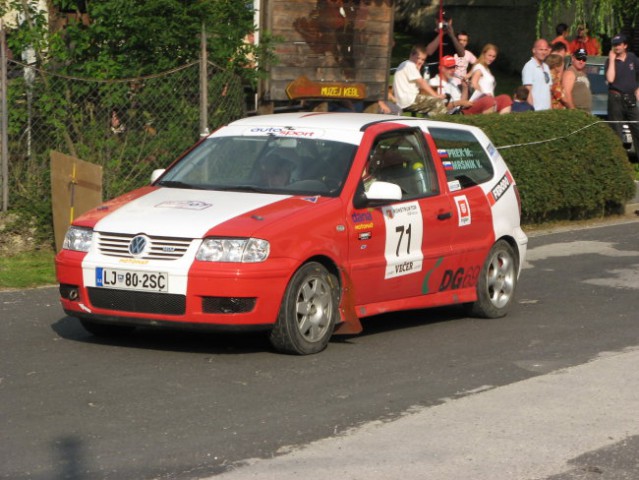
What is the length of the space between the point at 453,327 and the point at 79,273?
3149 mm

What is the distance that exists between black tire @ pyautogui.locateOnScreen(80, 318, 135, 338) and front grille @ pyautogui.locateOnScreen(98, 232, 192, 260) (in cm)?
70

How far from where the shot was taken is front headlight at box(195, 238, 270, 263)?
28.8 ft

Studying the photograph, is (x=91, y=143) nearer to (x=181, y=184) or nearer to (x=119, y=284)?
(x=181, y=184)

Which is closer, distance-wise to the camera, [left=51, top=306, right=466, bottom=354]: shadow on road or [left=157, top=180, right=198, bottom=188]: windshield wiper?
[left=51, top=306, right=466, bottom=354]: shadow on road

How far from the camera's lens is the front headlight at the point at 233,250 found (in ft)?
28.8

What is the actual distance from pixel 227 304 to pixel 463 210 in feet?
8.84

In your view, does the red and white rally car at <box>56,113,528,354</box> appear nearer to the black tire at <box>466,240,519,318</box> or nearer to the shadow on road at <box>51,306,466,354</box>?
the black tire at <box>466,240,519,318</box>

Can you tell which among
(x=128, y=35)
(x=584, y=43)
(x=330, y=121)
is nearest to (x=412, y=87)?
(x=128, y=35)

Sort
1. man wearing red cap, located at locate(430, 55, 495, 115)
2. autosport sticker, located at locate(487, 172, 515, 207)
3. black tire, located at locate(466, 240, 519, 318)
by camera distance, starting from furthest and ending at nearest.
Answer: man wearing red cap, located at locate(430, 55, 495, 115), autosport sticker, located at locate(487, 172, 515, 207), black tire, located at locate(466, 240, 519, 318)

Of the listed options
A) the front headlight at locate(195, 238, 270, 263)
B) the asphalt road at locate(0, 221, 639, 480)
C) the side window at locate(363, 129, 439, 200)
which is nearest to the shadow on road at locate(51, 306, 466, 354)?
the asphalt road at locate(0, 221, 639, 480)

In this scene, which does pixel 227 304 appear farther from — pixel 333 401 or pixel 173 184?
pixel 173 184

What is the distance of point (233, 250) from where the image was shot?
8.80 meters

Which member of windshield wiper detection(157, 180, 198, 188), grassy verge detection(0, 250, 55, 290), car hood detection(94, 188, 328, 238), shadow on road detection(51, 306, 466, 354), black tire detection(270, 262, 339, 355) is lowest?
grassy verge detection(0, 250, 55, 290)

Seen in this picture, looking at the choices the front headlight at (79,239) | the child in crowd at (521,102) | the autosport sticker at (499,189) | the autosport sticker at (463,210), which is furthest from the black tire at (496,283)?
the child in crowd at (521,102)
